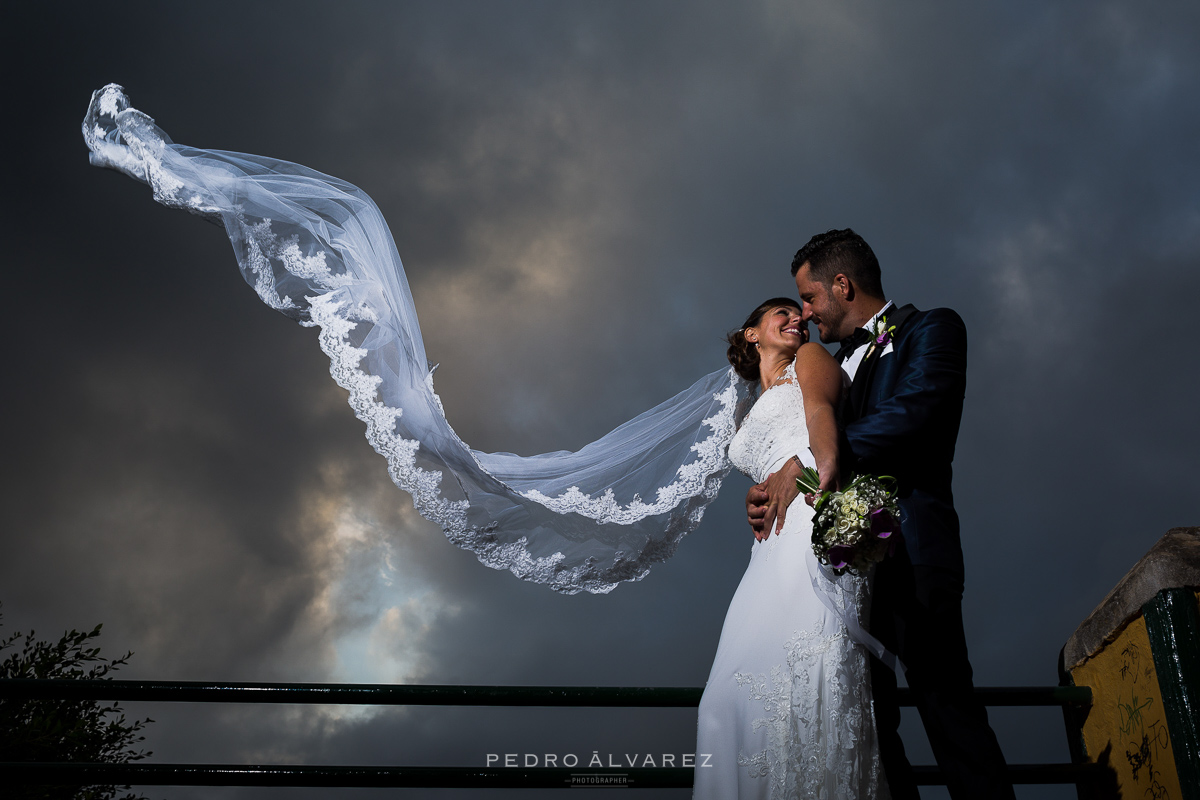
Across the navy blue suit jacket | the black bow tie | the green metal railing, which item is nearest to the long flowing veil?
the green metal railing

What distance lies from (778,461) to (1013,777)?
147cm

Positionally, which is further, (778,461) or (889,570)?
(778,461)

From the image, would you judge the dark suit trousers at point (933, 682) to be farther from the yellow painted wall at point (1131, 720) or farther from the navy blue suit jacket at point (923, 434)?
the yellow painted wall at point (1131, 720)

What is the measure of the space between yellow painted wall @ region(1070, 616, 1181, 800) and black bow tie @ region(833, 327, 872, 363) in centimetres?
149

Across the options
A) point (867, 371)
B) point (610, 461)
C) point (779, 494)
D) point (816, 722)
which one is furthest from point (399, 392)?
point (816, 722)

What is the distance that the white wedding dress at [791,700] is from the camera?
1.97 metres

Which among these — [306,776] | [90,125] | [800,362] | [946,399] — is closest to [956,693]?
[946,399]

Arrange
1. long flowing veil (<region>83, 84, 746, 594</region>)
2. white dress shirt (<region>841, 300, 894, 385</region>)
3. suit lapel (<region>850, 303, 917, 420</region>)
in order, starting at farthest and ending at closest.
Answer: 1. long flowing veil (<region>83, 84, 746, 594</region>)
2. white dress shirt (<region>841, 300, 894, 385</region>)
3. suit lapel (<region>850, 303, 917, 420</region>)

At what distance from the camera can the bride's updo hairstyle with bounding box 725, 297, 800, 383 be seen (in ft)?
10.5

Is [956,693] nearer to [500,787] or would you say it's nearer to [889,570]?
[889,570]

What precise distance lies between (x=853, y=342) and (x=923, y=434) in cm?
63

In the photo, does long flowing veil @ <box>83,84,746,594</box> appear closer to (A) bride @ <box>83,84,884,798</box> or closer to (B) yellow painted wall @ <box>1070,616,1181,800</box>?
(A) bride @ <box>83,84,884,798</box>

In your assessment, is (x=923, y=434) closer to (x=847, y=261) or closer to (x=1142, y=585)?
(x=847, y=261)

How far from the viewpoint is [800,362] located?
8.12ft
